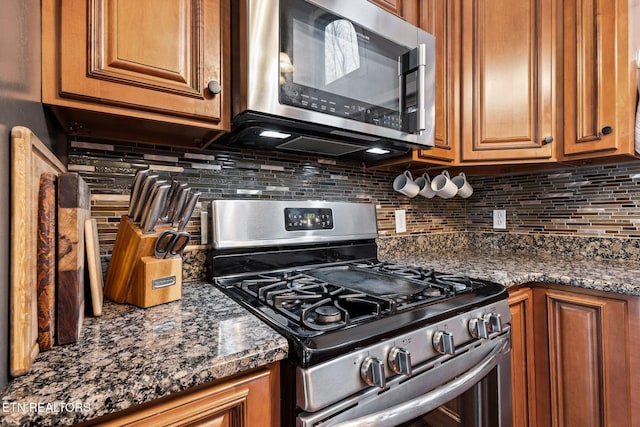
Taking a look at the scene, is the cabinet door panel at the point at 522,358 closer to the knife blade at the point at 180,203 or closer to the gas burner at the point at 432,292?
the gas burner at the point at 432,292

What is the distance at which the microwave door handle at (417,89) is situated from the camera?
1.18m

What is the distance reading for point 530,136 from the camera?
1.39m

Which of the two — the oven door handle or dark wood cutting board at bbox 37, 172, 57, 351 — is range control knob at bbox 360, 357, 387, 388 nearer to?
the oven door handle

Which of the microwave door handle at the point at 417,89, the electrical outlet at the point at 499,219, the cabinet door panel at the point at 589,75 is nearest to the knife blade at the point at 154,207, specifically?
the microwave door handle at the point at 417,89

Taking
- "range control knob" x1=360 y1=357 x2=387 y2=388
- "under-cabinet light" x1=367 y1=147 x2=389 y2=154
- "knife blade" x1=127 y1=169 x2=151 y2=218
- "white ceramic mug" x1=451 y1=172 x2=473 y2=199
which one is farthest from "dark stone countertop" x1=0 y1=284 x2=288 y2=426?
"white ceramic mug" x1=451 y1=172 x2=473 y2=199

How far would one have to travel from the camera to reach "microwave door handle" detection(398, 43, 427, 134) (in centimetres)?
118

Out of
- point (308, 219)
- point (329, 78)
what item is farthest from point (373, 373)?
point (329, 78)

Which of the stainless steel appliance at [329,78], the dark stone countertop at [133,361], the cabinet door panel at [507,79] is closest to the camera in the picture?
the dark stone countertop at [133,361]

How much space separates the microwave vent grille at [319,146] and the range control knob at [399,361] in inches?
29.0

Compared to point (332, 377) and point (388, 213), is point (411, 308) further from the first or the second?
point (388, 213)

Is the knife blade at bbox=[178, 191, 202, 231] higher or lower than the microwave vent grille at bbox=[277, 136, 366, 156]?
lower

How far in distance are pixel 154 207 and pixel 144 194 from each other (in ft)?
0.26

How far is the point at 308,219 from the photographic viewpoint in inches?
51.0

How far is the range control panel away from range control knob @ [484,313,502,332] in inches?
26.3
